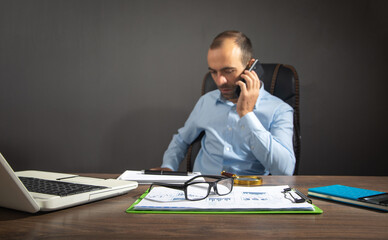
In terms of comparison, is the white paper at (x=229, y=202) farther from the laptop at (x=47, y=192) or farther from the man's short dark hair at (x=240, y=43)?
the man's short dark hair at (x=240, y=43)

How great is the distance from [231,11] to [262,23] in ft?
0.78

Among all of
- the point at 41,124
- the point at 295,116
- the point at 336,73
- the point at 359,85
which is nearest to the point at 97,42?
the point at 41,124

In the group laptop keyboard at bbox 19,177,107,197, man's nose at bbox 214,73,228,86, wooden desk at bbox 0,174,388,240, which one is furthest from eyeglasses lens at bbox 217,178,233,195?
man's nose at bbox 214,73,228,86

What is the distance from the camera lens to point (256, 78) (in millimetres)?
1537

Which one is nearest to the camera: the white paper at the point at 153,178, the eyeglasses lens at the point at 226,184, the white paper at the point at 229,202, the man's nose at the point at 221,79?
the white paper at the point at 229,202

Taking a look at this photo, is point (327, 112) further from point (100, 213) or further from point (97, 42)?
point (100, 213)

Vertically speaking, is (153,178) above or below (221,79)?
below

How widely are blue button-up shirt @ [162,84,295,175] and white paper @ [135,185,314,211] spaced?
2.16ft

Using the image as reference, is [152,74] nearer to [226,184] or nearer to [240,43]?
[240,43]

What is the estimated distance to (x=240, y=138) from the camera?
158 cm

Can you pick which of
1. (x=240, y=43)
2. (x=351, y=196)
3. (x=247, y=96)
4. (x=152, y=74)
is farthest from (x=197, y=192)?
(x=152, y=74)

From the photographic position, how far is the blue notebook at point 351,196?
2.11ft

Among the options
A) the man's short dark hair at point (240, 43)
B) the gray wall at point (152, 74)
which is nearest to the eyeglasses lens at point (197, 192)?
the man's short dark hair at point (240, 43)

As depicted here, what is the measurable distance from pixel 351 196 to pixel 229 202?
0.85 feet
